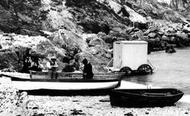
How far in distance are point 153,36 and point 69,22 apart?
21.5m

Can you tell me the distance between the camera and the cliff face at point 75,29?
40656 millimetres

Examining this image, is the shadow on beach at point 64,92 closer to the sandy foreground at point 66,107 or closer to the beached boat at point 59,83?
the beached boat at point 59,83

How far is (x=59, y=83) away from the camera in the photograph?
23.3m

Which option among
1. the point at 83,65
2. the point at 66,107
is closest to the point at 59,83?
the point at 66,107

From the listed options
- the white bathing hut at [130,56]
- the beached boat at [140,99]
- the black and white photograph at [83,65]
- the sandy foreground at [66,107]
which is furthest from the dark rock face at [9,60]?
the beached boat at [140,99]

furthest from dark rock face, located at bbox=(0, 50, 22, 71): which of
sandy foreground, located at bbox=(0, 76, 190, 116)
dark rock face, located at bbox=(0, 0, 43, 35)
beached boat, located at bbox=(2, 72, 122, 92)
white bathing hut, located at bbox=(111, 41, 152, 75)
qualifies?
dark rock face, located at bbox=(0, 0, 43, 35)

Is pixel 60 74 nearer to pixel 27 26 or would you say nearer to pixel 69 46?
pixel 69 46

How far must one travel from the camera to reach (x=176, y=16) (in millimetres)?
141625

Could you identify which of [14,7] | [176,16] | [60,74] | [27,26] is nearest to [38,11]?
[14,7]

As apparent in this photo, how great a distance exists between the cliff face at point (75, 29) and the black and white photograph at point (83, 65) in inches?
5.1

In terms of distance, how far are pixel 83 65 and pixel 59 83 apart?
44.4 ft

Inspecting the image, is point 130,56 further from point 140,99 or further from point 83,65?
point 140,99

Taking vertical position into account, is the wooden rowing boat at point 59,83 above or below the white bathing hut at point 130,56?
below

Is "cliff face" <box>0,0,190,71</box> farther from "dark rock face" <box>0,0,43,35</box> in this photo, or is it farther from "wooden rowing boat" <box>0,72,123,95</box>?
"wooden rowing boat" <box>0,72,123,95</box>
